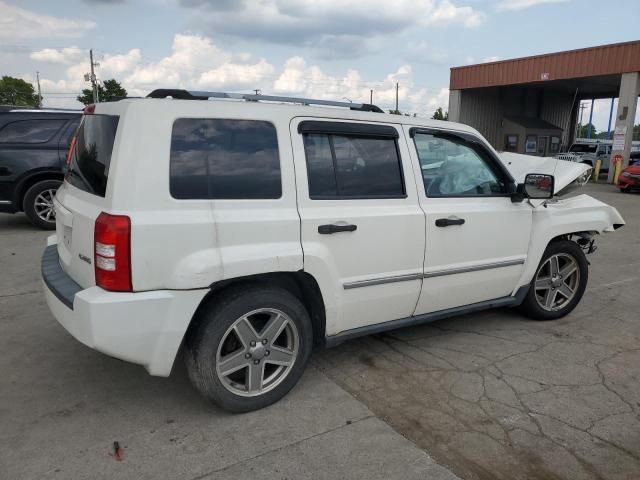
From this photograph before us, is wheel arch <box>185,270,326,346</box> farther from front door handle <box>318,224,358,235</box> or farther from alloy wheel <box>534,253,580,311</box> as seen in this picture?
alloy wheel <box>534,253,580,311</box>

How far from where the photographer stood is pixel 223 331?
283 cm

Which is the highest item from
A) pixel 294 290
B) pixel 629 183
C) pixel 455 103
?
pixel 455 103

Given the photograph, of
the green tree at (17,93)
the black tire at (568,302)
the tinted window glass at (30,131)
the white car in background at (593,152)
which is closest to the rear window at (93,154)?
the black tire at (568,302)

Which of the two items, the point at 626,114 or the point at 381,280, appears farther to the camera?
the point at 626,114

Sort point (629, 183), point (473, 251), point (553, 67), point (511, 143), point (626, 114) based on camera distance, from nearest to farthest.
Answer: point (473, 251) → point (629, 183) → point (626, 114) → point (553, 67) → point (511, 143)

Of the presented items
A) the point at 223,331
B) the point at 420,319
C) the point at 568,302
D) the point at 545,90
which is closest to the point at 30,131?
the point at 223,331

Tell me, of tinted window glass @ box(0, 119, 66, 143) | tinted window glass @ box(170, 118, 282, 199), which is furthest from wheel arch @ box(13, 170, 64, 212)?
tinted window glass @ box(170, 118, 282, 199)

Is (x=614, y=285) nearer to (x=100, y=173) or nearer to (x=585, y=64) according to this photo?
(x=100, y=173)

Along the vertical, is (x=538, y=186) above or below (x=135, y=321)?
above

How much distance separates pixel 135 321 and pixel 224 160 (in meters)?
0.97

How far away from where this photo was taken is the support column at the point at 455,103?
28.0 metres

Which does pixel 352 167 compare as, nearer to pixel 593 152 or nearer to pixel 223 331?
pixel 223 331

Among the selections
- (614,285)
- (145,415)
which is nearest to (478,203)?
(145,415)

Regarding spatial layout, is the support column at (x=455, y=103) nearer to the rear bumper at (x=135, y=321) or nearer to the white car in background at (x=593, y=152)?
the white car in background at (x=593, y=152)
